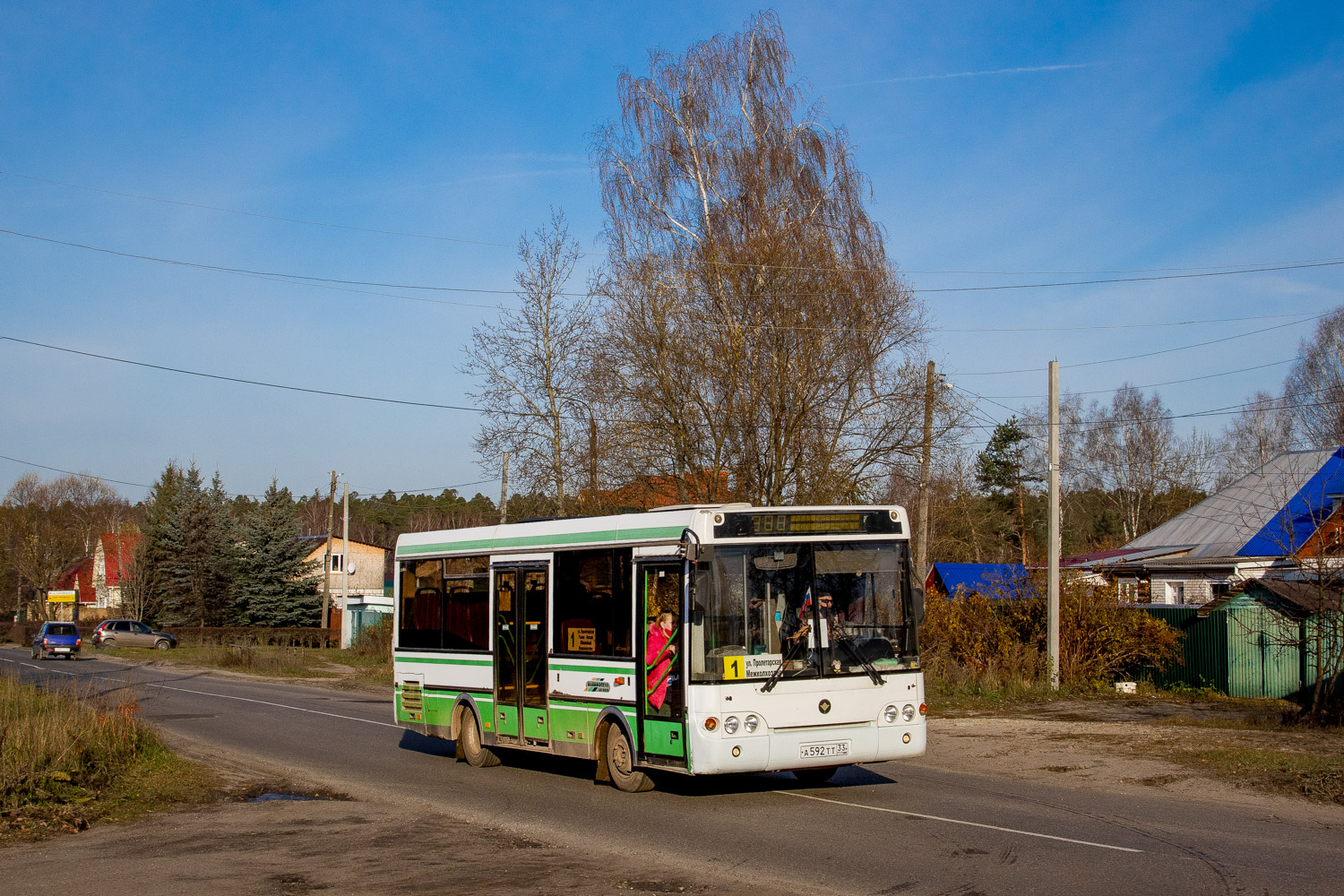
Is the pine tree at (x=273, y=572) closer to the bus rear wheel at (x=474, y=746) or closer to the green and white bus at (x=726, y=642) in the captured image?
the bus rear wheel at (x=474, y=746)

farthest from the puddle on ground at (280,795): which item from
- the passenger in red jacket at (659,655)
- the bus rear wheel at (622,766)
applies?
the passenger in red jacket at (659,655)

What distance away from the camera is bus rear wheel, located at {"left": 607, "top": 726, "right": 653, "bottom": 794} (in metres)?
12.0

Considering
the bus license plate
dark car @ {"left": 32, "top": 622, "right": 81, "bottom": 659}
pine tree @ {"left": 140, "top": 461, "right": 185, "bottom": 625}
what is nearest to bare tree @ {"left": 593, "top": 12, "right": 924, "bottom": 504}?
the bus license plate

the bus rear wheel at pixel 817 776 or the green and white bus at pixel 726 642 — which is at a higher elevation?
the green and white bus at pixel 726 642

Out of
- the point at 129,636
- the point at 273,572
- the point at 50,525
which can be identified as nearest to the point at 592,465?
the point at 129,636

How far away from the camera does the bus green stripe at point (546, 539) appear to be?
1151cm

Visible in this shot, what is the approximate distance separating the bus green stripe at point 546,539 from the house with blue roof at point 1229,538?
54.7 feet

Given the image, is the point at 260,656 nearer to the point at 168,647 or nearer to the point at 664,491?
the point at 168,647

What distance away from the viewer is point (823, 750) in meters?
10.9

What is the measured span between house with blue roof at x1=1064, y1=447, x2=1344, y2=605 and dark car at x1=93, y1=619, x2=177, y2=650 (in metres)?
40.0

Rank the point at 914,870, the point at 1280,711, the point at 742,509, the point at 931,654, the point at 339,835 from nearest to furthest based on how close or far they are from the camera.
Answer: the point at 914,870, the point at 339,835, the point at 742,509, the point at 1280,711, the point at 931,654

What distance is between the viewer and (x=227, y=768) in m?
14.9

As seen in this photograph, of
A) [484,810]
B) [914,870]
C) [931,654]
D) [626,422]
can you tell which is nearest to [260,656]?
[626,422]

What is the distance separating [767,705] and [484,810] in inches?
119
